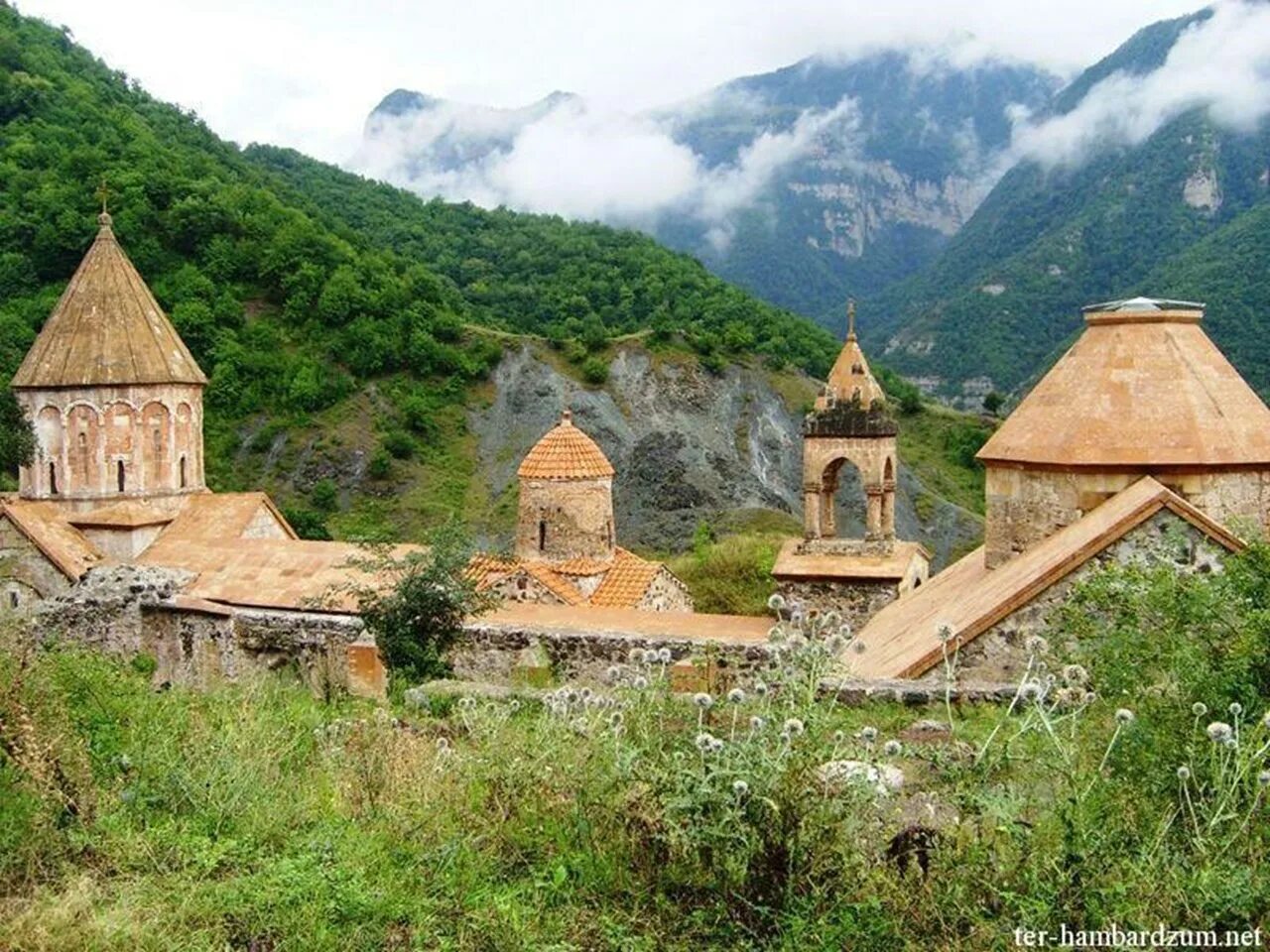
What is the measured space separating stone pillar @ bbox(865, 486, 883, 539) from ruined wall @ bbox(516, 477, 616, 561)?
171 inches

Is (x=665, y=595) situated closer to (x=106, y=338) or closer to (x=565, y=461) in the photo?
(x=565, y=461)

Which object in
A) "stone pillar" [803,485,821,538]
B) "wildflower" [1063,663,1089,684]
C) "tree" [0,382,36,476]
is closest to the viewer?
"wildflower" [1063,663,1089,684]

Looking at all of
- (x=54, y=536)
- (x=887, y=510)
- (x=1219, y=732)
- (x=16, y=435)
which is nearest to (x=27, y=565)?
(x=54, y=536)

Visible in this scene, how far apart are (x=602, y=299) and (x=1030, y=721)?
55298mm

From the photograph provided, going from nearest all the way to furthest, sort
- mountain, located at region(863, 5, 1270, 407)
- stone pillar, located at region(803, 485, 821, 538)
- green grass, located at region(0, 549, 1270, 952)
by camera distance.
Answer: green grass, located at region(0, 549, 1270, 952), stone pillar, located at region(803, 485, 821, 538), mountain, located at region(863, 5, 1270, 407)

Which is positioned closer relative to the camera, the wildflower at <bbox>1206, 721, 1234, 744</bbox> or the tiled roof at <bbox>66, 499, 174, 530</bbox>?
the wildflower at <bbox>1206, 721, 1234, 744</bbox>

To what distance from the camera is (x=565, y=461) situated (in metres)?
17.8

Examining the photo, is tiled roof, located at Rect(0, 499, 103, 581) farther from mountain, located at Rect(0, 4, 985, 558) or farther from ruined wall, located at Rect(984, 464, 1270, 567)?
mountain, located at Rect(0, 4, 985, 558)

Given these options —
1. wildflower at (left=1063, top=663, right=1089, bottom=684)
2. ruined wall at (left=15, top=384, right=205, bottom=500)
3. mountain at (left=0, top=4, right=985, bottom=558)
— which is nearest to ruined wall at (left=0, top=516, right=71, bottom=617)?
ruined wall at (left=15, top=384, right=205, bottom=500)

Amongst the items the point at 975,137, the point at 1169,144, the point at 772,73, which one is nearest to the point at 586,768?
the point at 1169,144

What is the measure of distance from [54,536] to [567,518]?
298 inches

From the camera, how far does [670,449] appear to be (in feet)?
138

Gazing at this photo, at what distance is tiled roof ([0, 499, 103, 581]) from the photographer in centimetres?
1684

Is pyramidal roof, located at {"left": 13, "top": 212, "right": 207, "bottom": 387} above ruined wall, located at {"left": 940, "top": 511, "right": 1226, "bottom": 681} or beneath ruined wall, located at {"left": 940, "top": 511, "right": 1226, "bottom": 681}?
above
